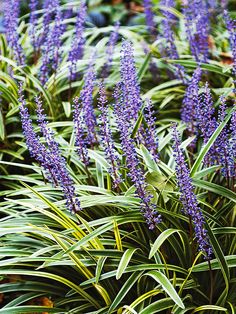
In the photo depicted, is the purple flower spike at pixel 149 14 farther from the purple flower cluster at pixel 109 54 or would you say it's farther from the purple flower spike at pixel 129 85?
the purple flower spike at pixel 129 85

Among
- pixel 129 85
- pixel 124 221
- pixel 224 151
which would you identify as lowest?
pixel 124 221


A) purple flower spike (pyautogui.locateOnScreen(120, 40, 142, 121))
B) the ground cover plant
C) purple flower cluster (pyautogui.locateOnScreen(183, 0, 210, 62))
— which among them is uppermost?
purple flower cluster (pyautogui.locateOnScreen(183, 0, 210, 62))

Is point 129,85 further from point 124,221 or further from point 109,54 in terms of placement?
point 109,54

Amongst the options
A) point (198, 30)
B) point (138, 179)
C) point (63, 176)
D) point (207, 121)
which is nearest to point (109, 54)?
point (198, 30)

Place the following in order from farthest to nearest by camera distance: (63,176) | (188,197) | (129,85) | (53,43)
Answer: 1. (53,43)
2. (129,85)
3. (63,176)
4. (188,197)

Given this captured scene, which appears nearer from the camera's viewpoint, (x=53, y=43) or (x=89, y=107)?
(x=89, y=107)

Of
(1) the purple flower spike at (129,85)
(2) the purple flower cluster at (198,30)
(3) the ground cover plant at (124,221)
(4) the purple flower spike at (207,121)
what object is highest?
(2) the purple flower cluster at (198,30)

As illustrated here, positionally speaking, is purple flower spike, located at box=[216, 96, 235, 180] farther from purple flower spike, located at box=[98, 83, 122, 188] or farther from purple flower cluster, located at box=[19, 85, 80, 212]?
purple flower cluster, located at box=[19, 85, 80, 212]

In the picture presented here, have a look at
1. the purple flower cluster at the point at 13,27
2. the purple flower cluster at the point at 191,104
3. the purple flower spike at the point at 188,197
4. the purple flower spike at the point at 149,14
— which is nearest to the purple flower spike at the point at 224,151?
the purple flower cluster at the point at 191,104

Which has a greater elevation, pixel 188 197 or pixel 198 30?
pixel 198 30

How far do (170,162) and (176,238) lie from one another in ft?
2.23

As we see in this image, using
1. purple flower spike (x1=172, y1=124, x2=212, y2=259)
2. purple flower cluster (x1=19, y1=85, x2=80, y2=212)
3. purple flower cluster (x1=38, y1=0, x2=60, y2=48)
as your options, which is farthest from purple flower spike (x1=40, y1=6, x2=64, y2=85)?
purple flower spike (x1=172, y1=124, x2=212, y2=259)

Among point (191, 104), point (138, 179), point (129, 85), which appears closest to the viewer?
point (138, 179)

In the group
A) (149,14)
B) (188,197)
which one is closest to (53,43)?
(149,14)
